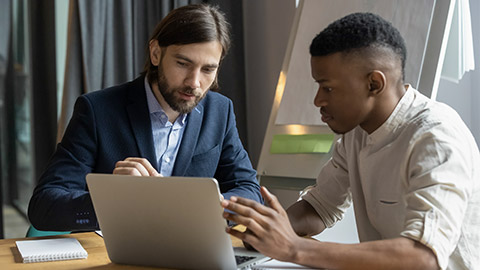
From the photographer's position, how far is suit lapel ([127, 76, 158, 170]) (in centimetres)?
186

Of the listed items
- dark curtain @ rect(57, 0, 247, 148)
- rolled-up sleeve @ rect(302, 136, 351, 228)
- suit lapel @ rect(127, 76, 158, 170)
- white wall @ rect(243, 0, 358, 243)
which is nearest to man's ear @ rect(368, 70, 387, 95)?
rolled-up sleeve @ rect(302, 136, 351, 228)

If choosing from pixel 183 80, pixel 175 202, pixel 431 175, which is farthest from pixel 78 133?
pixel 431 175

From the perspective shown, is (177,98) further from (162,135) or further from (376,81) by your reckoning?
(376,81)

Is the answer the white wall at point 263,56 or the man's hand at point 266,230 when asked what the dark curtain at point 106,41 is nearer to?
the white wall at point 263,56

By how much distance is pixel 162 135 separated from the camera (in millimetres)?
1944

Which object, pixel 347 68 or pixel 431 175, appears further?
pixel 347 68

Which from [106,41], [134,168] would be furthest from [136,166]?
[106,41]

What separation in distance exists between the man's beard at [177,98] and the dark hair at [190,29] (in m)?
0.08

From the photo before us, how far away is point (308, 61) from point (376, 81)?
129 cm

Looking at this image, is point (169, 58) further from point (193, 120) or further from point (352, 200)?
point (352, 200)

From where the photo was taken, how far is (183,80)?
1864 millimetres

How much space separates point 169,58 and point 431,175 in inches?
40.5

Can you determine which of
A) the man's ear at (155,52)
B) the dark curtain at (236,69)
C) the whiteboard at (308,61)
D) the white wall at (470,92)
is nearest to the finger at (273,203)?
Answer: the man's ear at (155,52)

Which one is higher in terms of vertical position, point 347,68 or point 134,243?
point 347,68
